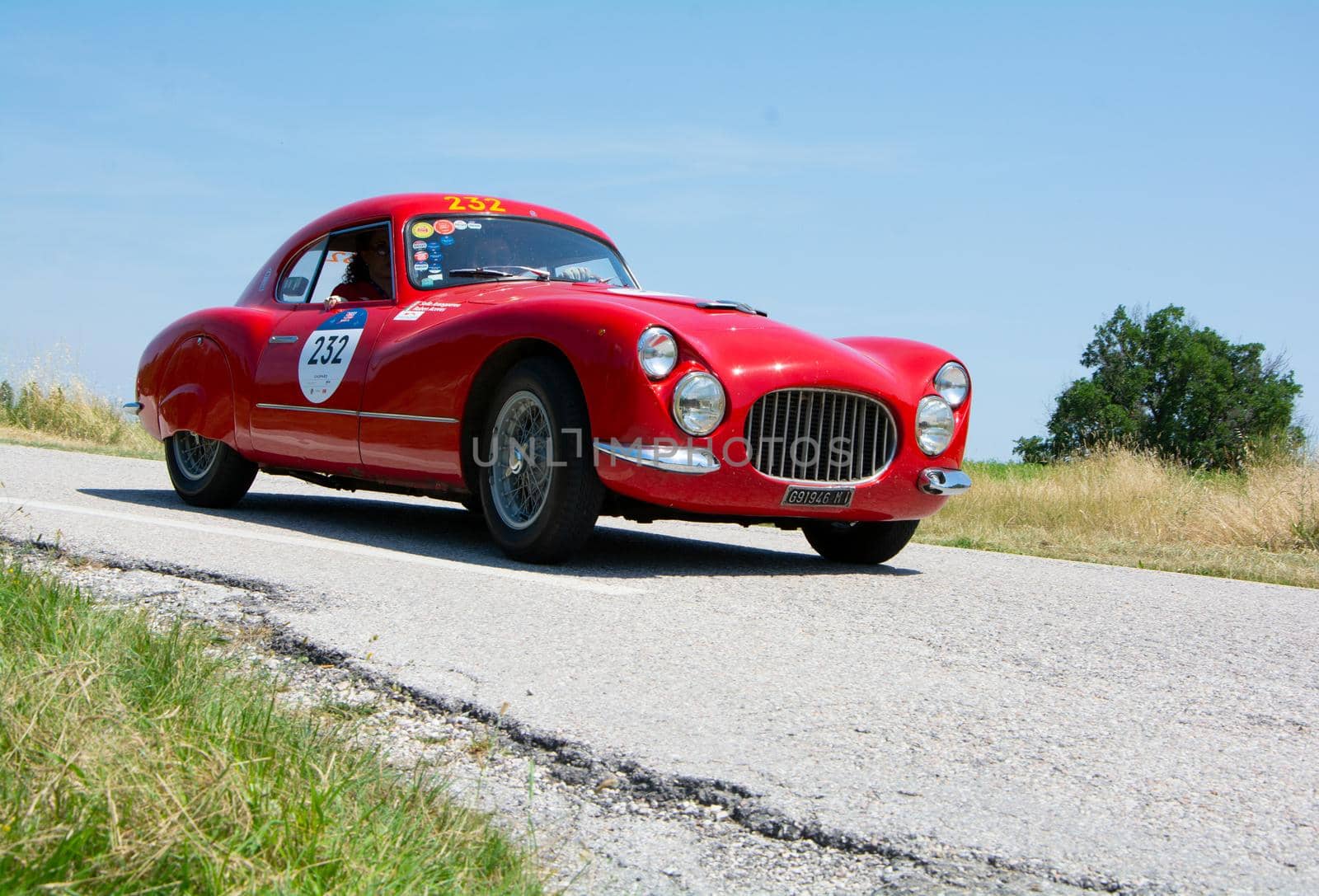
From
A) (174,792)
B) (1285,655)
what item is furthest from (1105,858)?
(1285,655)

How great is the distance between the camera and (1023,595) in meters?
4.77

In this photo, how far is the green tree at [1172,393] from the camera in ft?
163

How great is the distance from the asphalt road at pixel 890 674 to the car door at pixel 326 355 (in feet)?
1.54

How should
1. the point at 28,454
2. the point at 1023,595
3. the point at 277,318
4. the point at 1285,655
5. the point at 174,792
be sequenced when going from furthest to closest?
the point at 28,454, the point at 277,318, the point at 1023,595, the point at 1285,655, the point at 174,792

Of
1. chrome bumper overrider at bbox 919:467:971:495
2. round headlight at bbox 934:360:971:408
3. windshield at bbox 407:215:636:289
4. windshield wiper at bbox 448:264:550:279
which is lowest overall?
chrome bumper overrider at bbox 919:467:971:495

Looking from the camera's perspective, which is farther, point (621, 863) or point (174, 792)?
point (621, 863)

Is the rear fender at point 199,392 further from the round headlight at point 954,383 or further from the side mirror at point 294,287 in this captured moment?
the round headlight at point 954,383

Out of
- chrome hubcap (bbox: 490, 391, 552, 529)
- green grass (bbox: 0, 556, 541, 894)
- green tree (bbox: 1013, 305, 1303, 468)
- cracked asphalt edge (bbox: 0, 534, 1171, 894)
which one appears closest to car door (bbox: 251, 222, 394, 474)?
chrome hubcap (bbox: 490, 391, 552, 529)

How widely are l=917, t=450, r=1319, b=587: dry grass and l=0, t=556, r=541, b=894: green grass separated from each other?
556cm

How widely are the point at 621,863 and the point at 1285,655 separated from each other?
259 cm

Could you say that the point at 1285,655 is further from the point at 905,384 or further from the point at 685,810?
the point at 685,810

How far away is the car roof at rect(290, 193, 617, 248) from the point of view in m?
6.30

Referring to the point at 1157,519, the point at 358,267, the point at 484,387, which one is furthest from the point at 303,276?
the point at 1157,519

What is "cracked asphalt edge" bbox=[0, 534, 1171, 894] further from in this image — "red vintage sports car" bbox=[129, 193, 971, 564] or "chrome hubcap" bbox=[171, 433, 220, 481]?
"chrome hubcap" bbox=[171, 433, 220, 481]
